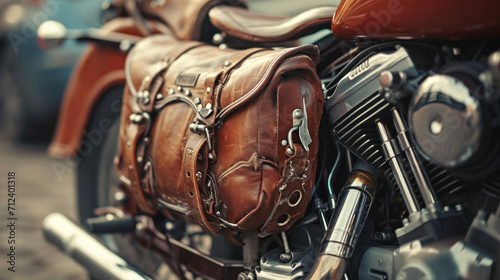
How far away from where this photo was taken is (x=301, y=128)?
122 centimetres

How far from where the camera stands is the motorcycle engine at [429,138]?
3.34ft

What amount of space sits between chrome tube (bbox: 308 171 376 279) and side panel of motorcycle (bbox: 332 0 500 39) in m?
0.33

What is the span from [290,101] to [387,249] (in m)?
0.38

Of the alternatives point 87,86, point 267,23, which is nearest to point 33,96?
point 87,86

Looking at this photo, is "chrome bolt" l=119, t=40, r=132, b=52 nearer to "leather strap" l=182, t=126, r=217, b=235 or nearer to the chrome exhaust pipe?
the chrome exhaust pipe

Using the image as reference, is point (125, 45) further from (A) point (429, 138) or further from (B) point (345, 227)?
(A) point (429, 138)

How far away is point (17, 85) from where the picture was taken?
4246 mm

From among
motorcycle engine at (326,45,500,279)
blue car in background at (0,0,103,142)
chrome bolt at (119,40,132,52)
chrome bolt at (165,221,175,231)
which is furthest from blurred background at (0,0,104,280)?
motorcycle engine at (326,45,500,279)

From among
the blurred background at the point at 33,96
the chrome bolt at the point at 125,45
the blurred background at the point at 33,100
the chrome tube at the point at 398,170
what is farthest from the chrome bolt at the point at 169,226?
the blurred background at the point at 33,96

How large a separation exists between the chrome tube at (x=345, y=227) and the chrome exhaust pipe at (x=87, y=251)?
581 millimetres

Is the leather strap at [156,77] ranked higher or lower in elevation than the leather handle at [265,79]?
lower

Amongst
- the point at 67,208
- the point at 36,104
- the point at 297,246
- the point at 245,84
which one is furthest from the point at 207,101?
the point at 36,104

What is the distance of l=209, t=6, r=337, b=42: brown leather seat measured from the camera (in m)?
1.48

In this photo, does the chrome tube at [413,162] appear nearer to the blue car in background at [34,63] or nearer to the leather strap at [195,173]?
the leather strap at [195,173]
